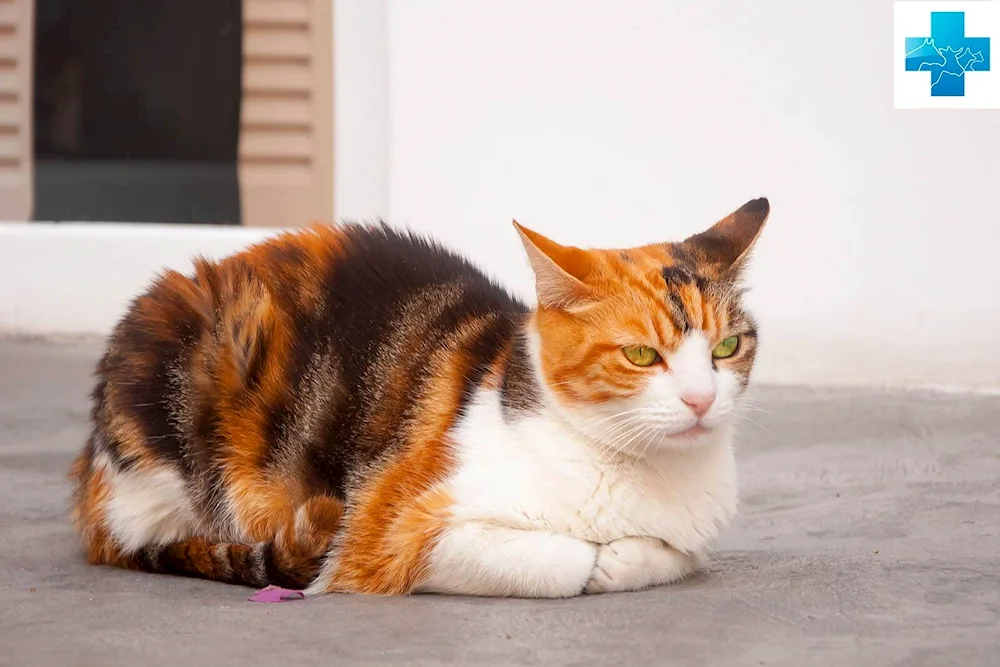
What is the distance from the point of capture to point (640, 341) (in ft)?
5.76

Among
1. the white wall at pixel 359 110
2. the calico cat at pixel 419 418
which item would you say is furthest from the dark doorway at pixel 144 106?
the calico cat at pixel 419 418

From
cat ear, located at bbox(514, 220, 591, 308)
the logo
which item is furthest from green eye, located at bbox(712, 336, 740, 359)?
the logo

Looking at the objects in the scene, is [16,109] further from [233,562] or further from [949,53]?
[949,53]

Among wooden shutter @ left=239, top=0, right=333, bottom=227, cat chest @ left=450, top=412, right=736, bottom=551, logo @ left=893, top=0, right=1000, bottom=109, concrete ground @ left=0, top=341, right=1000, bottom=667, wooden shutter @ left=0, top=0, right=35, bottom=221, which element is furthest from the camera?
wooden shutter @ left=0, top=0, right=35, bottom=221

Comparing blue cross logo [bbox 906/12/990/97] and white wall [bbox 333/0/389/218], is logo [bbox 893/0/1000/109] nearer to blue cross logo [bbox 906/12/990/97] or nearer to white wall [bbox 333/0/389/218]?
blue cross logo [bbox 906/12/990/97]

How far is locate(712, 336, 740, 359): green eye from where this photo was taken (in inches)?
71.1

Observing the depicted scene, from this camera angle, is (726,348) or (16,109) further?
(16,109)

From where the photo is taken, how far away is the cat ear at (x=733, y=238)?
1.92 metres

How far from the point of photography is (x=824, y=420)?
3311mm

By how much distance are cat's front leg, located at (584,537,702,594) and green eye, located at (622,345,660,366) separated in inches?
11.3

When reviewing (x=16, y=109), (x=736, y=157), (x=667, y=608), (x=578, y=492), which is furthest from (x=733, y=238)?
(x=16, y=109)

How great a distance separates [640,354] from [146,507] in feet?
2.95

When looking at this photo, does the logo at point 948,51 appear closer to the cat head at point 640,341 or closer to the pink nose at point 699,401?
the cat head at point 640,341

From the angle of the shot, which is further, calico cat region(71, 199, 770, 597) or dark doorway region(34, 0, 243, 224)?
dark doorway region(34, 0, 243, 224)
